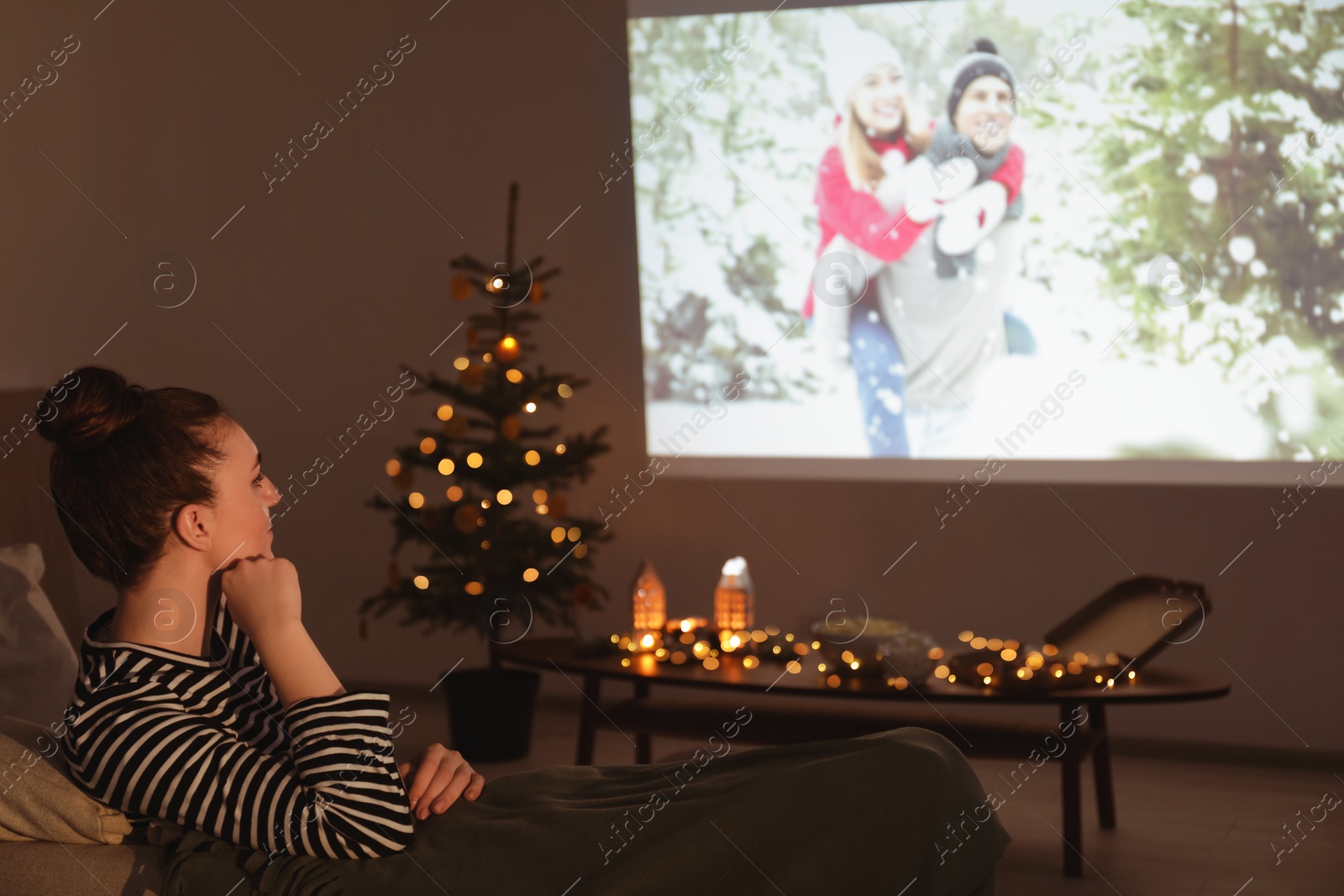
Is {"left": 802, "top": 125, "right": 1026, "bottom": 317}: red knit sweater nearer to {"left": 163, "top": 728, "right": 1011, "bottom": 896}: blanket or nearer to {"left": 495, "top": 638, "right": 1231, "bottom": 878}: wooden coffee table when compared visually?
{"left": 495, "top": 638, "right": 1231, "bottom": 878}: wooden coffee table

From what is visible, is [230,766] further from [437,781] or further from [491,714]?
[491,714]

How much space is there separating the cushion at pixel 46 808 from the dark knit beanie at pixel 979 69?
140 inches

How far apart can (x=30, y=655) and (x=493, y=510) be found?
6.63 ft

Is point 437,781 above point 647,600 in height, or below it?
below

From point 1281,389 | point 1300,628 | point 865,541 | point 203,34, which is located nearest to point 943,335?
point 865,541

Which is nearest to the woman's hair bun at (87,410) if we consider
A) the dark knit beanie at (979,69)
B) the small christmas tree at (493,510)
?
the small christmas tree at (493,510)

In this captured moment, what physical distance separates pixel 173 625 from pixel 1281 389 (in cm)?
356

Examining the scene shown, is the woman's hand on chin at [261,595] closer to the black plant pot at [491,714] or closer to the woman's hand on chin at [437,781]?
the woman's hand on chin at [437,781]

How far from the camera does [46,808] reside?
4.88ft

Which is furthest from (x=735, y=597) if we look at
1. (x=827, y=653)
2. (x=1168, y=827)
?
(x=1168, y=827)

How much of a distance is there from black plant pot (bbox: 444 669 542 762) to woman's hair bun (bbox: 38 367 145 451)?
2917mm

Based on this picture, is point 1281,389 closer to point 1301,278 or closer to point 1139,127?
point 1301,278

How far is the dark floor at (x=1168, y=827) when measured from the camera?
310cm

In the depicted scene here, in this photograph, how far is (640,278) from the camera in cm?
475
